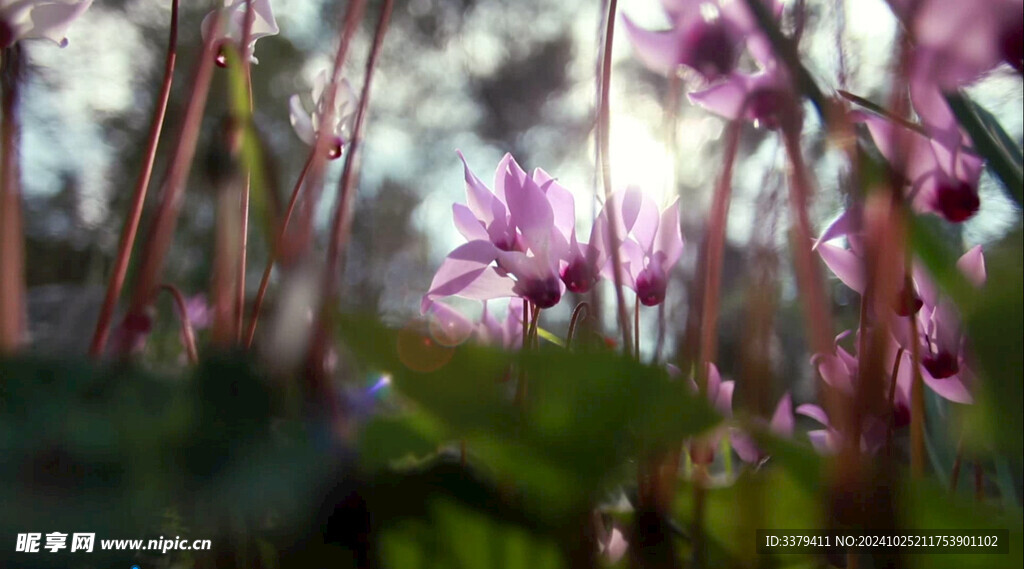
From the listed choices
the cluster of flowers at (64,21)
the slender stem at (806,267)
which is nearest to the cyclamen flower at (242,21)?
the cluster of flowers at (64,21)

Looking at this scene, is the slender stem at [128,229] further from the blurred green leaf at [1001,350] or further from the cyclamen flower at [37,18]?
the blurred green leaf at [1001,350]

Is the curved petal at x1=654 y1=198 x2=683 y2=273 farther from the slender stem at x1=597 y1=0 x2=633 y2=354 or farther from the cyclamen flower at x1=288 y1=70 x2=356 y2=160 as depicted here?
the cyclamen flower at x1=288 y1=70 x2=356 y2=160

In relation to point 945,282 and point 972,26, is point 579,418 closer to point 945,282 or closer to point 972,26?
point 945,282

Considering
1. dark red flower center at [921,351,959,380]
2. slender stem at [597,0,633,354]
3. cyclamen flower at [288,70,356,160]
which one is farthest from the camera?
cyclamen flower at [288,70,356,160]

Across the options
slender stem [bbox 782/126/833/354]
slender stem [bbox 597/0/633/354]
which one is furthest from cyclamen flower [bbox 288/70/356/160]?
slender stem [bbox 782/126/833/354]

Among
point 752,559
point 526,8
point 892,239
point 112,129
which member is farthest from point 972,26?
point 526,8

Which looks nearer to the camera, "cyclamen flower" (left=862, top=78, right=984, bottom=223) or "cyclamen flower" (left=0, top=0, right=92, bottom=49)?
"cyclamen flower" (left=862, top=78, right=984, bottom=223)
